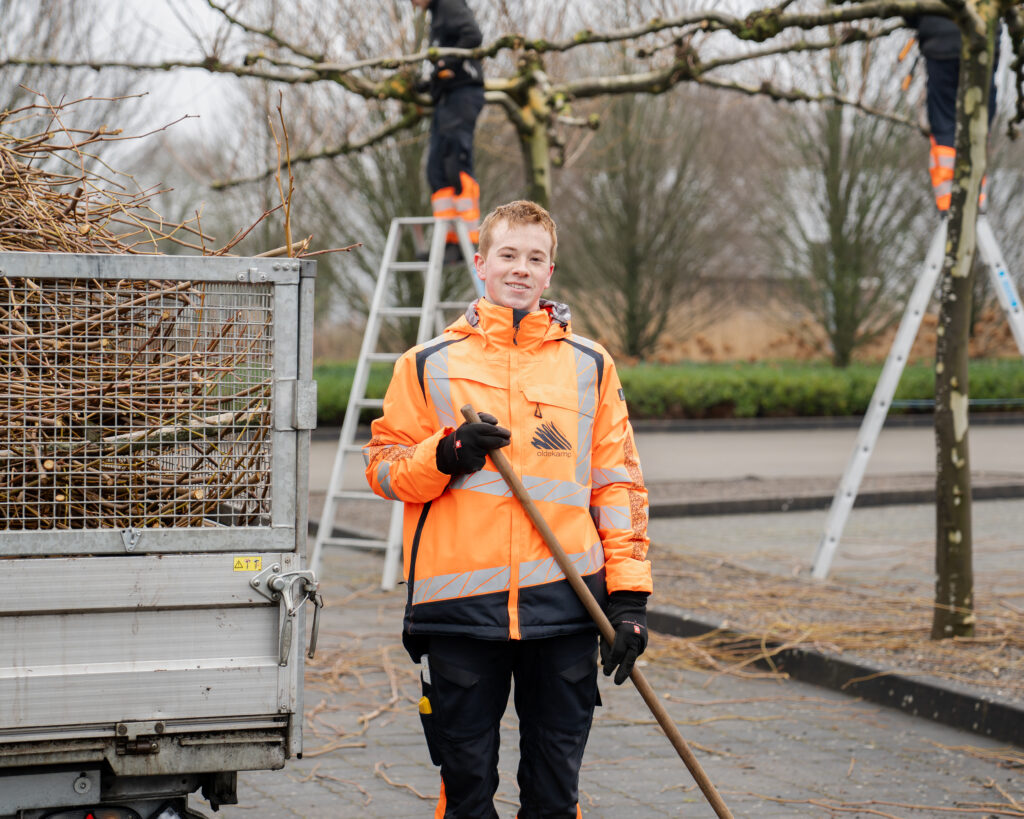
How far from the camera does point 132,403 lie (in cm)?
287

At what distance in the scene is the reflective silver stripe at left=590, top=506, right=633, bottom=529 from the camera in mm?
3215

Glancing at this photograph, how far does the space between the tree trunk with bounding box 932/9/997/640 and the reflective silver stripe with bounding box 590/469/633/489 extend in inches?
129

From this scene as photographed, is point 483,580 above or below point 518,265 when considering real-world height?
below

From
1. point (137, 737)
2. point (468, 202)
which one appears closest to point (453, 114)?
point (468, 202)

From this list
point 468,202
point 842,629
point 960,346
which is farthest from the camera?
point 468,202

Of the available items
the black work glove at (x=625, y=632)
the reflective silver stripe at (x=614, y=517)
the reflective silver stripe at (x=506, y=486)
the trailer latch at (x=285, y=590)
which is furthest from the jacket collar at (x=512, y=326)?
the trailer latch at (x=285, y=590)

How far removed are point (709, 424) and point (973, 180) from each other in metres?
17.7

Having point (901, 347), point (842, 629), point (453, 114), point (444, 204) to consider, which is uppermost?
point (453, 114)

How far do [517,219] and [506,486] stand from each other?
Result: 687mm

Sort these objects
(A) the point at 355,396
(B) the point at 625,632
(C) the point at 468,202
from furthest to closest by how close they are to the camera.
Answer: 1. (A) the point at 355,396
2. (C) the point at 468,202
3. (B) the point at 625,632

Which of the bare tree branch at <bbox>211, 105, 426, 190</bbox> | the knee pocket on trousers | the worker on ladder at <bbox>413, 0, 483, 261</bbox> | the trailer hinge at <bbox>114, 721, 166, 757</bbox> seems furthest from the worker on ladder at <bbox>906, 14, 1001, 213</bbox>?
the trailer hinge at <bbox>114, 721, 166, 757</bbox>

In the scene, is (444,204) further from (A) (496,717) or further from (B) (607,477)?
(A) (496,717)

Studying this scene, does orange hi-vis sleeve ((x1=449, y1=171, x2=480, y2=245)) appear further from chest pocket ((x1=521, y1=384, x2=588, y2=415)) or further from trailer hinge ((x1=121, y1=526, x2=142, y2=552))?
trailer hinge ((x1=121, y1=526, x2=142, y2=552))

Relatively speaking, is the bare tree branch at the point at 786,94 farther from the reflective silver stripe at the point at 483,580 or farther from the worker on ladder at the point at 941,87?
the reflective silver stripe at the point at 483,580
